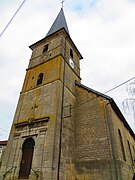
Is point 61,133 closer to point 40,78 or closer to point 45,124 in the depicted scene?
point 45,124

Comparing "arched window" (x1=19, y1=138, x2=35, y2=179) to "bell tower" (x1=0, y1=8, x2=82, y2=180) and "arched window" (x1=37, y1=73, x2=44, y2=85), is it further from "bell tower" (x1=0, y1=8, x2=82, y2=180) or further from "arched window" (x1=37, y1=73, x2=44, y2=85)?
"arched window" (x1=37, y1=73, x2=44, y2=85)

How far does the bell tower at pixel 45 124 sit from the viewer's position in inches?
319

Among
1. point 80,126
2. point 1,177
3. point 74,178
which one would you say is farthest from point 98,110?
point 1,177

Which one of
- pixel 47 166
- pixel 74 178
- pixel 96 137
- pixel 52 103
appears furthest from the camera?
pixel 52 103

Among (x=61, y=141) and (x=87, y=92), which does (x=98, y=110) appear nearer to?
(x=87, y=92)

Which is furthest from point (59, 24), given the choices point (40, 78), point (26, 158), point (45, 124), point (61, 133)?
point (26, 158)

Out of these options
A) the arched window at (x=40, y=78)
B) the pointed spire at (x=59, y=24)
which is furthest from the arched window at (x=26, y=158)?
the pointed spire at (x=59, y=24)

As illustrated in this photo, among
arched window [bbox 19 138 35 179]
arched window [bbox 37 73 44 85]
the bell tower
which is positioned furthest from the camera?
arched window [bbox 37 73 44 85]

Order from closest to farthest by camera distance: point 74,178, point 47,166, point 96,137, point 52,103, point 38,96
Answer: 1. point 47,166
2. point 74,178
3. point 96,137
4. point 52,103
5. point 38,96

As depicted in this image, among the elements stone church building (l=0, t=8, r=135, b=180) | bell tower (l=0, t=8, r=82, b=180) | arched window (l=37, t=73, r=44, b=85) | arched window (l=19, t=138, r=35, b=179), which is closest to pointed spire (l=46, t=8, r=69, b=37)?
bell tower (l=0, t=8, r=82, b=180)

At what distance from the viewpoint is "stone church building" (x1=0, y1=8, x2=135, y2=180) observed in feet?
26.7

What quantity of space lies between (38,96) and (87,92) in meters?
3.82

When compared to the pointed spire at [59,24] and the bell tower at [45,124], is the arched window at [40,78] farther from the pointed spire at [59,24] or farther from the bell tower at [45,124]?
the pointed spire at [59,24]

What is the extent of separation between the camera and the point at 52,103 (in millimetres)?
10039
